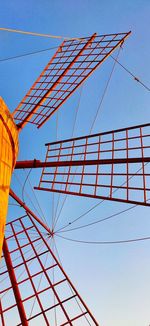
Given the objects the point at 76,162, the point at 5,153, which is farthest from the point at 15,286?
the point at 5,153

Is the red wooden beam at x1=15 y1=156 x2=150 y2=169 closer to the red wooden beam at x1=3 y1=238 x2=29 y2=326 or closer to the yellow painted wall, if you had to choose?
the yellow painted wall

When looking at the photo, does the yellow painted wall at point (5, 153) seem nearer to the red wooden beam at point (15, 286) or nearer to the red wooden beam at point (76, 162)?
the red wooden beam at point (76, 162)

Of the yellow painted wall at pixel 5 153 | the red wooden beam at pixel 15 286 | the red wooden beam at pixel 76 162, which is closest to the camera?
the yellow painted wall at pixel 5 153

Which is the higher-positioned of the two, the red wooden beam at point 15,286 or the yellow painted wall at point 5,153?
the yellow painted wall at point 5,153

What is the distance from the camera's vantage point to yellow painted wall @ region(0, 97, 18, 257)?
11.5 feet


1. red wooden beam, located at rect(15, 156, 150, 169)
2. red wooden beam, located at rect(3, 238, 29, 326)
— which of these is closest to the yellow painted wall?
red wooden beam, located at rect(15, 156, 150, 169)

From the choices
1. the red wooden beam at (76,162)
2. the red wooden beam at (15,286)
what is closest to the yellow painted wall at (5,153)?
the red wooden beam at (76,162)

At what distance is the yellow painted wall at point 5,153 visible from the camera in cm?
349

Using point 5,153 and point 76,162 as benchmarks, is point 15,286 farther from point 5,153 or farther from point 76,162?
point 5,153

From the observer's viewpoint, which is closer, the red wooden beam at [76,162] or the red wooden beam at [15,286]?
the red wooden beam at [76,162]

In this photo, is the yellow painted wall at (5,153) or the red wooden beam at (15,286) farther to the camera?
the red wooden beam at (15,286)

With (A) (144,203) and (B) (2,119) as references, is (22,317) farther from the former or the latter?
(B) (2,119)

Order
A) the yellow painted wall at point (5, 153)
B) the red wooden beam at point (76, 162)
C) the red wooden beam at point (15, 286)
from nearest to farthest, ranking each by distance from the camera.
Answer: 1. the yellow painted wall at point (5, 153)
2. the red wooden beam at point (76, 162)
3. the red wooden beam at point (15, 286)

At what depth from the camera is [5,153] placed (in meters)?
3.72
